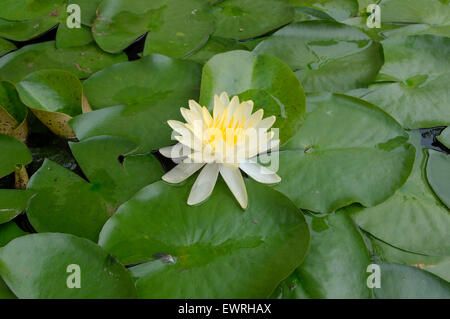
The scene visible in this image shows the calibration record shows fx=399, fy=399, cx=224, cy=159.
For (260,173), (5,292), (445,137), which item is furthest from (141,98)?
(445,137)

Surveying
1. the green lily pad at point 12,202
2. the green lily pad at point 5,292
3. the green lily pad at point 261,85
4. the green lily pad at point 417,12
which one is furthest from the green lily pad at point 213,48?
the green lily pad at point 5,292

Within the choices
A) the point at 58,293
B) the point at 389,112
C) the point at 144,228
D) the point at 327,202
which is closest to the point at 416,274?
the point at 327,202

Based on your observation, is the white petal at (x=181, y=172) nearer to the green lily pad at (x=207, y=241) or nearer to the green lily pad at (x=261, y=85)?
the green lily pad at (x=207, y=241)

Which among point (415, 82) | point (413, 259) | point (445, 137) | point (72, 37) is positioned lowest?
point (413, 259)

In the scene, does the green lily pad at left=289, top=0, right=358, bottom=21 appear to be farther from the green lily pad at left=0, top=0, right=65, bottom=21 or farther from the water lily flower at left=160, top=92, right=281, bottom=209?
the green lily pad at left=0, top=0, right=65, bottom=21

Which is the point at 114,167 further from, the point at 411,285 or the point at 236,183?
the point at 411,285

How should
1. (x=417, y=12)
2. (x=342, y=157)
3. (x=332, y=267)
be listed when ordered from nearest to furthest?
(x=332, y=267) < (x=342, y=157) < (x=417, y=12)
